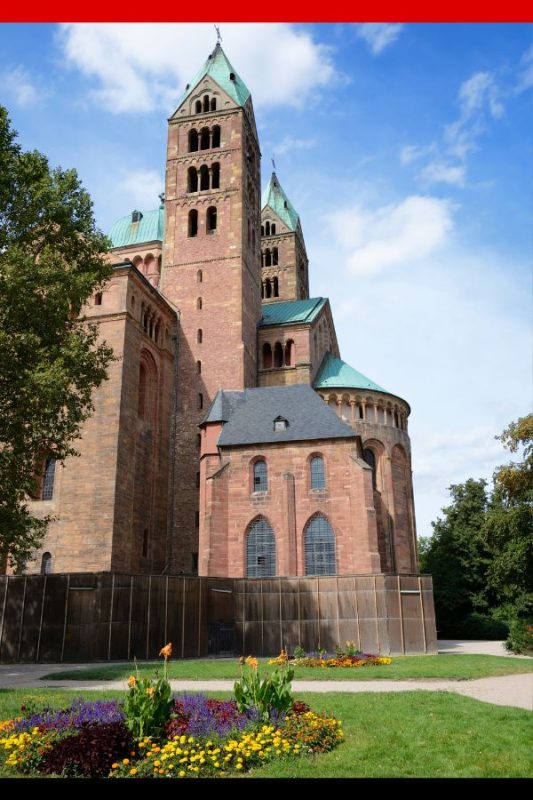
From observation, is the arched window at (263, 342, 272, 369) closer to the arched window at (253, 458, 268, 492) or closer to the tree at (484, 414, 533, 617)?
the arched window at (253, 458, 268, 492)

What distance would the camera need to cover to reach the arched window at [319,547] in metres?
34.7

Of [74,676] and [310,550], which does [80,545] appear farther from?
[74,676]

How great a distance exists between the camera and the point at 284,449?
37.2 metres

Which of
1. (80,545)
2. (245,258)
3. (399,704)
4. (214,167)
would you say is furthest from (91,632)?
(214,167)

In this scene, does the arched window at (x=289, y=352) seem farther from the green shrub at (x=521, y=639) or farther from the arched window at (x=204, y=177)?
the green shrub at (x=521, y=639)

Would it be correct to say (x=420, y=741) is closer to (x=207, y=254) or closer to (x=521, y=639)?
(x=521, y=639)

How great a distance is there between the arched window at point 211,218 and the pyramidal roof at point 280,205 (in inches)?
890

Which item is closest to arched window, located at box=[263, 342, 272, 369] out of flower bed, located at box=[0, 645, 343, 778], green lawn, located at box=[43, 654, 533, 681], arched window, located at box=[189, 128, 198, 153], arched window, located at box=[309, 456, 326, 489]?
arched window, located at box=[309, 456, 326, 489]

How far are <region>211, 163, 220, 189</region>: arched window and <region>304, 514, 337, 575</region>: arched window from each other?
28143mm

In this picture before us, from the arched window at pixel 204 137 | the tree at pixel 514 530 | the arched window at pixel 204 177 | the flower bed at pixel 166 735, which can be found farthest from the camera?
the arched window at pixel 204 137

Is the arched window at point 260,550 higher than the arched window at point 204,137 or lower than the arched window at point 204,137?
lower

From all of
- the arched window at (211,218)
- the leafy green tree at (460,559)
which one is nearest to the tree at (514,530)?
the leafy green tree at (460,559)

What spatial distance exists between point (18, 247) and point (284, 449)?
66.9 ft

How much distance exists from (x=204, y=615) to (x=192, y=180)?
35.4 metres
